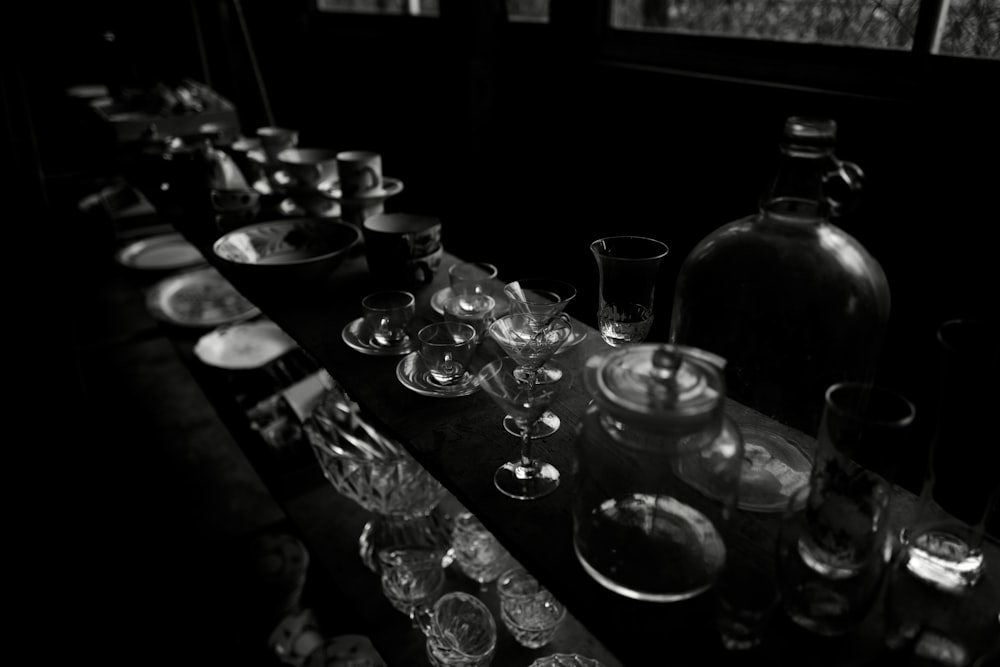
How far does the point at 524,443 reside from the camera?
736 mm

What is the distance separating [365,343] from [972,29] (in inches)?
51.9

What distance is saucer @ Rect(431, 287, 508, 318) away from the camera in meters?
1.06

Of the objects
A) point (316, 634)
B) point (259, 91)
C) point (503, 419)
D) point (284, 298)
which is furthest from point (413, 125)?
point (503, 419)

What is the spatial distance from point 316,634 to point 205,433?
3.16ft

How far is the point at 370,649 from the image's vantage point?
4.47 ft

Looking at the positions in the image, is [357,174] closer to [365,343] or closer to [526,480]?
[365,343]

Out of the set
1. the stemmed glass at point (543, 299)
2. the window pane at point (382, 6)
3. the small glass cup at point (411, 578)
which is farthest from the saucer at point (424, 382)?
the window pane at point (382, 6)

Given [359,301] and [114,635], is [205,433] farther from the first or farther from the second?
[359,301]

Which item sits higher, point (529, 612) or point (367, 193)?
point (367, 193)

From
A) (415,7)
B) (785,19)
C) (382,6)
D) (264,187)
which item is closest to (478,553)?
(264,187)

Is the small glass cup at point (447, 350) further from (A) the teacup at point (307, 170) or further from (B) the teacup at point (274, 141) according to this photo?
(B) the teacup at point (274, 141)

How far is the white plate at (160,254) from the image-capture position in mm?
2217

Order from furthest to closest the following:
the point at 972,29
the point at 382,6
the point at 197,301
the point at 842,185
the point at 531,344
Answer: the point at 382,6, the point at 197,301, the point at 972,29, the point at 531,344, the point at 842,185

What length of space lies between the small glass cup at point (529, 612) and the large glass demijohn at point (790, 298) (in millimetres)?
387
